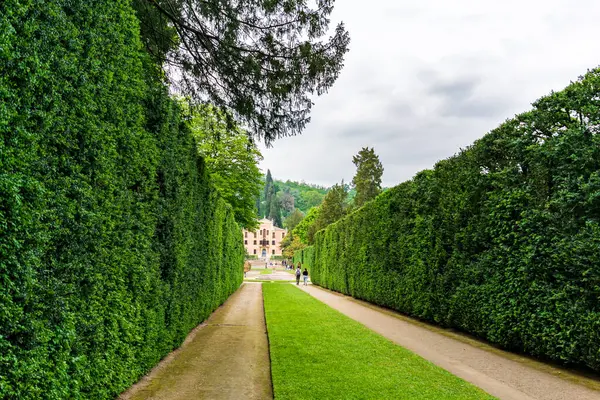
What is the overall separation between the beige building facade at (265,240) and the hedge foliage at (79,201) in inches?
4040

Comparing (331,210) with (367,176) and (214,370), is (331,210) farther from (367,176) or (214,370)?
(214,370)

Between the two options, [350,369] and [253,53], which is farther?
[253,53]

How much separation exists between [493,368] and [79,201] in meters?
6.08

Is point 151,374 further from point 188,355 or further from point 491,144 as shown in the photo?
point 491,144

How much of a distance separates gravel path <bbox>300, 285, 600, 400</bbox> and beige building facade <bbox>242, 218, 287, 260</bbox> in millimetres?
99652

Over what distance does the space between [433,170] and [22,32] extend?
9.87m

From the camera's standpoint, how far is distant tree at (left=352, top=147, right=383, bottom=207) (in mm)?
46556

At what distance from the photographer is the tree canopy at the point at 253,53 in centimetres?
669

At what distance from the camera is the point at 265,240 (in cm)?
10806

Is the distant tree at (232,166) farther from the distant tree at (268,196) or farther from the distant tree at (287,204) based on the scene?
the distant tree at (287,204)

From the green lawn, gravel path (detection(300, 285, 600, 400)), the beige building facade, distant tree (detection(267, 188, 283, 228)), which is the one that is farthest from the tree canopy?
→ distant tree (detection(267, 188, 283, 228))

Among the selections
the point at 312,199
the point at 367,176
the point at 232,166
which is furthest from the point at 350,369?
the point at 312,199

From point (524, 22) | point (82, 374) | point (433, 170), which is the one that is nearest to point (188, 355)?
point (82, 374)

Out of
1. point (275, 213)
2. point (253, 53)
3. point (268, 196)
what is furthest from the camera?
point (268, 196)
